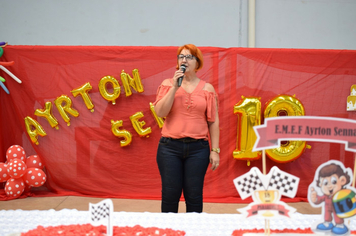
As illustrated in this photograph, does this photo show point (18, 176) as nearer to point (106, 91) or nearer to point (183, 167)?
point (106, 91)

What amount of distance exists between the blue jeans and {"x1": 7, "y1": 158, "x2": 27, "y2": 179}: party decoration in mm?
1766

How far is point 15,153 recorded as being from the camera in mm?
2912

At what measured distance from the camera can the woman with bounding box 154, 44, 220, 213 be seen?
155 centimetres

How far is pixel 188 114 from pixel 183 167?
0.27 metres

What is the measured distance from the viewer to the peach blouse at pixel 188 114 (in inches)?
61.3

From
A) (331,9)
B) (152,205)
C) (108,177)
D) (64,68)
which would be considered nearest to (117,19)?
(64,68)

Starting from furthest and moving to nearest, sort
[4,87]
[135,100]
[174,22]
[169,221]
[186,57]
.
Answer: [174,22] < [135,100] < [4,87] < [186,57] < [169,221]

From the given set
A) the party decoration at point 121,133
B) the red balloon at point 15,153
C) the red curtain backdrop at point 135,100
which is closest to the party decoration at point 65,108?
the red curtain backdrop at point 135,100

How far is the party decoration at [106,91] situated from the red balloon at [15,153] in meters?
0.90

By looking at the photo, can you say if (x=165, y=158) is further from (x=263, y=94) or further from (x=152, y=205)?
(x=263, y=94)

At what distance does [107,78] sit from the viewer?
3.04 m

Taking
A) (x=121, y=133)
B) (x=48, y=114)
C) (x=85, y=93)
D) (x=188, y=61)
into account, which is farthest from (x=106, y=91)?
(x=188, y=61)

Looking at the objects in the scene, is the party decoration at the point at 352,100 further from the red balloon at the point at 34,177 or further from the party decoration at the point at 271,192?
the red balloon at the point at 34,177

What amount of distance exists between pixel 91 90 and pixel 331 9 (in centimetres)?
287
